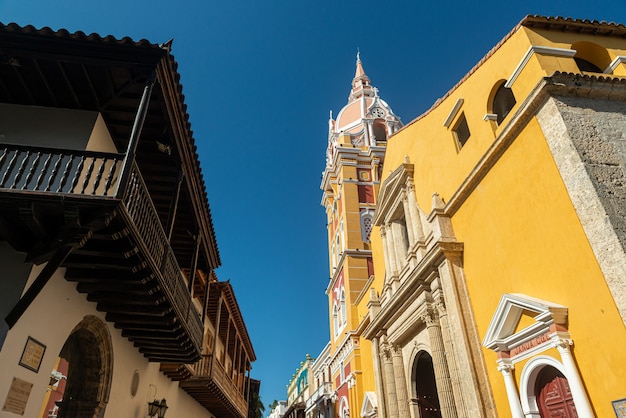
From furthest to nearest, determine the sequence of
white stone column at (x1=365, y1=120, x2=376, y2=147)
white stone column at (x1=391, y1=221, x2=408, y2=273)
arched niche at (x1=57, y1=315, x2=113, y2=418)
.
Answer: white stone column at (x1=365, y1=120, x2=376, y2=147) → white stone column at (x1=391, y1=221, x2=408, y2=273) → arched niche at (x1=57, y1=315, x2=113, y2=418)

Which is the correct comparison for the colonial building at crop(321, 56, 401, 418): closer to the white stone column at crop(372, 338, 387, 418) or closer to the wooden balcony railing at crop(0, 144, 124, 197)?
the white stone column at crop(372, 338, 387, 418)

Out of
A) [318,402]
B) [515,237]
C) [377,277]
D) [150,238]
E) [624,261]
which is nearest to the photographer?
[624,261]

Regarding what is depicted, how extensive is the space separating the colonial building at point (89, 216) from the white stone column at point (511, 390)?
5635mm

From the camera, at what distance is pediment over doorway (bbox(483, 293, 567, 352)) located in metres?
5.51

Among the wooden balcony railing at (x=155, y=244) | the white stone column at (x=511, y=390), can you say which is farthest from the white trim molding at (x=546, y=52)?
the wooden balcony railing at (x=155, y=244)

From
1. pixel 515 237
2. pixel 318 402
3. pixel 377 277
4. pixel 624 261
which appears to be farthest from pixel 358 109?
pixel 624 261

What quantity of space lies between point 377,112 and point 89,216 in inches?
1019

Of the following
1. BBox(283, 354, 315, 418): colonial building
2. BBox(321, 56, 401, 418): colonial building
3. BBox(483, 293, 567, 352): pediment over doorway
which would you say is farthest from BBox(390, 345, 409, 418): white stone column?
BBox(283, 354, 315, 418): colonial building

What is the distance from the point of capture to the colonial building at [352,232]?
1684 centimetres

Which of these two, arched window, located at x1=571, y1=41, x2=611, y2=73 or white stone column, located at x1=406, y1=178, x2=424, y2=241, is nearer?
arched window, located at x1=571, y1=41, x2=611, y2=73

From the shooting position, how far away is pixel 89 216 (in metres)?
4.69

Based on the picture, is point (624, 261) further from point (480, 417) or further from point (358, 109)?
point (358, 109)

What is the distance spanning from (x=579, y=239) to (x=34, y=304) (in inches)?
283

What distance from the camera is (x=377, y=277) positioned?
15.1 meters
